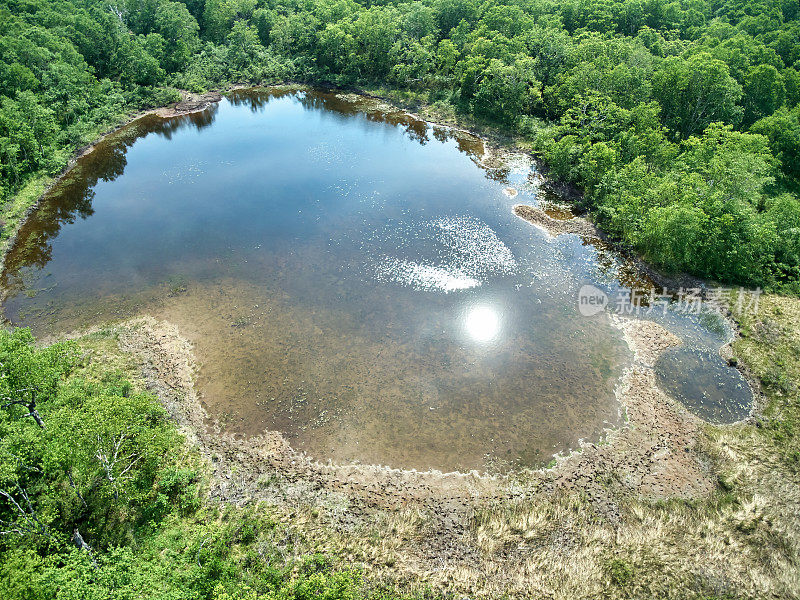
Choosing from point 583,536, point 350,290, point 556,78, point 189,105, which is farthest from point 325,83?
point 583,536

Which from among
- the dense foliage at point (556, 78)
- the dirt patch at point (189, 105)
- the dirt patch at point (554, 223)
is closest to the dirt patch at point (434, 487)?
the dense foliage at point (556, 78)

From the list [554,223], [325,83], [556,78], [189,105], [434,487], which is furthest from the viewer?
[325,83]

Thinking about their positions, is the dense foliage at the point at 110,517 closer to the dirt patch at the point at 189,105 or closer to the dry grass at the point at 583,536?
the dry grass at the point at 583,536

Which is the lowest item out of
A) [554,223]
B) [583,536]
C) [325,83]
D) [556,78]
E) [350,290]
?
[583,536]

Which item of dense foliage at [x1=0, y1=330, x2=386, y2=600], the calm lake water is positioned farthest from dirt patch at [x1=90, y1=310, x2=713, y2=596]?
dense foliage at [x1=0, y1=330, x2=386, y2=600]

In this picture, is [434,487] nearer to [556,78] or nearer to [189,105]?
[556,78]
